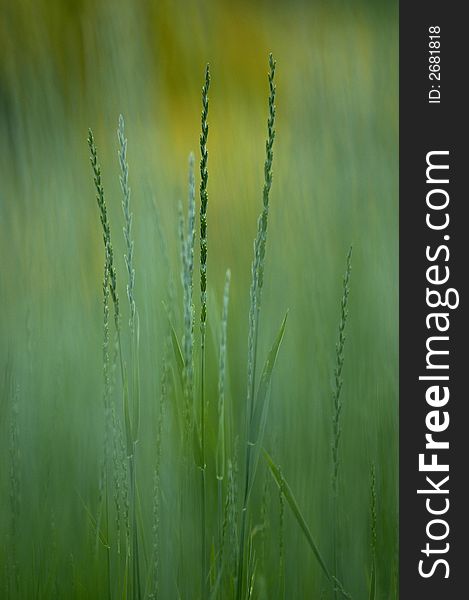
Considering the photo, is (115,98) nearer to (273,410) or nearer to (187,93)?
(187,93)

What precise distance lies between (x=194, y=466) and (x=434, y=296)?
31cm

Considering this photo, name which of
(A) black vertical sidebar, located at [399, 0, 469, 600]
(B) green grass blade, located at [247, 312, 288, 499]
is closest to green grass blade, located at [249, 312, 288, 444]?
(B) green grass blade, located at [247, 312, 288, 499]

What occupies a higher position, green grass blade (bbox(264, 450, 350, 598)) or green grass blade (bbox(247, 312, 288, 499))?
green grass blade (bbox(247, 312, 288, 499))

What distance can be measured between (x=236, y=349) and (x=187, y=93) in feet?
0.96

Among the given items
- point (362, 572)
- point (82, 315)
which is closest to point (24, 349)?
point (82, 315)

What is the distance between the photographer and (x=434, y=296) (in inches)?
30.1

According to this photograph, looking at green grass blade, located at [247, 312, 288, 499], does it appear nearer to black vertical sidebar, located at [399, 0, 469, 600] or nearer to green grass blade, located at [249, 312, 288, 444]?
green grass blade, located at [249, 312, 288, 444]

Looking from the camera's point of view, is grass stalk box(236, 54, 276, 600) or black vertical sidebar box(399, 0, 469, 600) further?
black vertical sidebar box(399, 0, 469, 600)

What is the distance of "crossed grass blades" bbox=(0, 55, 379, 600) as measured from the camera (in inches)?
24.7

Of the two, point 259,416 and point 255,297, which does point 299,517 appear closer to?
point 259,416

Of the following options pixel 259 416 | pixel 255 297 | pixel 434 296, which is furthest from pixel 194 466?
pixel 434 296

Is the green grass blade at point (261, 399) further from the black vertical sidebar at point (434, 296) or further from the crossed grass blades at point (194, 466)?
the black vertical sidebar at point (434, 296)

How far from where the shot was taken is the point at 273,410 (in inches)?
29.1

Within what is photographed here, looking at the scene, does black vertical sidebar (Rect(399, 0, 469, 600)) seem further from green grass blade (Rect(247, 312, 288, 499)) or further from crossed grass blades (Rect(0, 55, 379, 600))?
green grass blade (Rect(247, 312, 288, 499))
